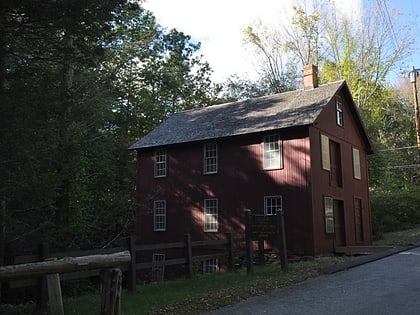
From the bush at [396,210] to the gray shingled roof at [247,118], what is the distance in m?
10.7

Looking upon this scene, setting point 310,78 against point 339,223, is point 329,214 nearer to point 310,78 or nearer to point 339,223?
point 339,223

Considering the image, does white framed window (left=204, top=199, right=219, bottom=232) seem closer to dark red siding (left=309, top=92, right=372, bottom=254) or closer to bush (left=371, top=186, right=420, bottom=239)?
dark red siding (left=309, top=92, right=372, bottom=254)

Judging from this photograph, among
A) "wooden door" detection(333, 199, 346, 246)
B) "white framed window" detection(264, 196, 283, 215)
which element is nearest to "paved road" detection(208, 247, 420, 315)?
"white framed window" detection(264, 196, 283, 215)

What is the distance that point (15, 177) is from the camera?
826 centimetres

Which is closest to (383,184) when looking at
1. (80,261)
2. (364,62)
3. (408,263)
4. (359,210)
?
(364,62)

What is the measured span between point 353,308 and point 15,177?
6.18 m

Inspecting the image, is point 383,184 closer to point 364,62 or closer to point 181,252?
point 364,62

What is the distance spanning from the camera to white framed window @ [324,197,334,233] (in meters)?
19.8

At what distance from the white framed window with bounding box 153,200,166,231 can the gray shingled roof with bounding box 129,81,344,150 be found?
3007 mm

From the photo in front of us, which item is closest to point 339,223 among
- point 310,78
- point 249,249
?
point 310,78

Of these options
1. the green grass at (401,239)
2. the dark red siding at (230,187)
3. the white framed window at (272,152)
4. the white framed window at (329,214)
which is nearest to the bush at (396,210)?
the green grass at (401,239)

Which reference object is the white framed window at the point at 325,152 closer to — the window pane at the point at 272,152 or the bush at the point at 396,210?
the window pane at the point at 272,152

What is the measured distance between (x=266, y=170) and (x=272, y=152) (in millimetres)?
808

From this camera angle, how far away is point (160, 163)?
2436 cm
